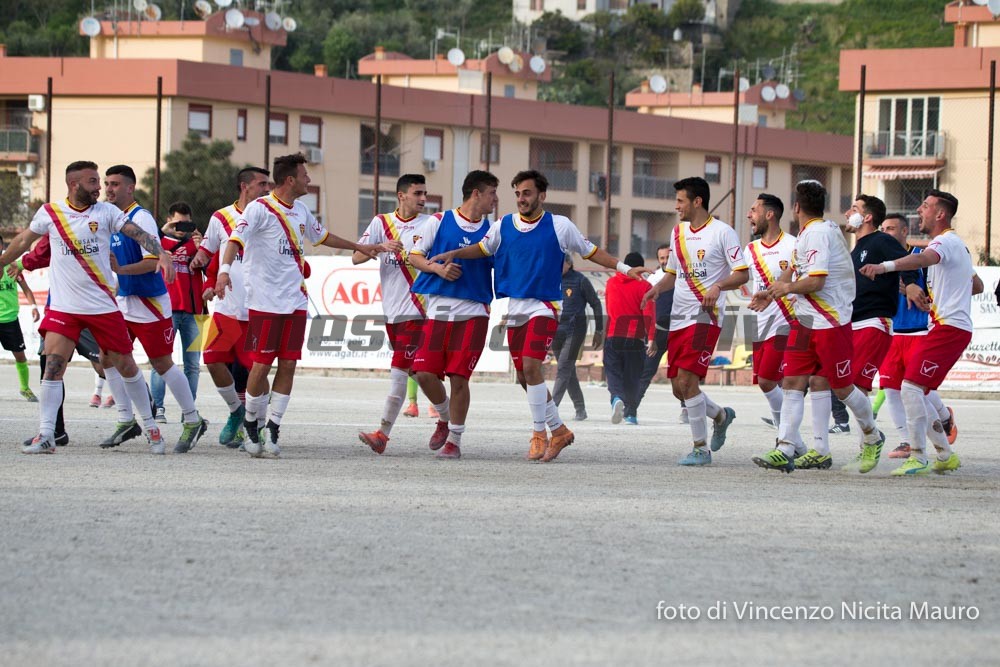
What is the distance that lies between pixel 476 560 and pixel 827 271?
193 inches

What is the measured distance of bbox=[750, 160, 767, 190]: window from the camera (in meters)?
72.6

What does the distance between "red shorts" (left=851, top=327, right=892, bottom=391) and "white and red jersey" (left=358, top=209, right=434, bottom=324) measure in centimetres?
369

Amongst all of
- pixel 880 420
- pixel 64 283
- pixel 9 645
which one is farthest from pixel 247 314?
pixel 880 420

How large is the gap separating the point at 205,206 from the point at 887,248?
46.1m

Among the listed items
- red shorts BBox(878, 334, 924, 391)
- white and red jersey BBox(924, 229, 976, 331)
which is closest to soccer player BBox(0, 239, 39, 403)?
red shorts BBox(878, 334, 924, 391)

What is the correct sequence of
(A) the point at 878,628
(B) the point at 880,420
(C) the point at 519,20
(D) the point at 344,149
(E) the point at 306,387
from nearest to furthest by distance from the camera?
Answer: (A) the point at 878,628 < (B) the point at 880,420 < (E) the point at 306,387 < (D) the point at 344,149 < (C) the point at 519,20

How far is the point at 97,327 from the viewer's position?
458 inches

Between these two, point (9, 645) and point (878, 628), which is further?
point (878, 628)

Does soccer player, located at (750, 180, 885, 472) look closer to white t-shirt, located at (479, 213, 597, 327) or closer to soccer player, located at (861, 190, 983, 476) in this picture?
soccer player, located at (861, 190, 983, 476)

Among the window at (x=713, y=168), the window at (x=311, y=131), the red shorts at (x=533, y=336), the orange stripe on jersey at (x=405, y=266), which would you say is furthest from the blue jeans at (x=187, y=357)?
the window at (x=713, y=168)

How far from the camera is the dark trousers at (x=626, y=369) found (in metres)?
17.4

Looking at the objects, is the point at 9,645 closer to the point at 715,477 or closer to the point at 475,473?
the point at 475,473

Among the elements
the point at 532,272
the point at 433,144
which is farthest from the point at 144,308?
the point at 433,144

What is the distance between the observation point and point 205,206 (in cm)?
5578
